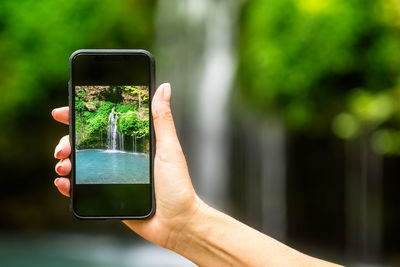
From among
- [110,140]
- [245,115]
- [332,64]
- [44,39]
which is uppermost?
[110,140]

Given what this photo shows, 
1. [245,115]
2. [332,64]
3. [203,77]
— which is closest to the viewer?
[332,64]

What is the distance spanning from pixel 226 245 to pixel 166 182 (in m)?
0.19

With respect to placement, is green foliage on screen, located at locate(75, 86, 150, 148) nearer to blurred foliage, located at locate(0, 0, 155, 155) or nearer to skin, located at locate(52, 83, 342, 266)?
skin, located at locate(52, 83, 342, 266)

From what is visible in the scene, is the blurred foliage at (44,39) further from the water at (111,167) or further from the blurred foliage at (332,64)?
the water at (111,167)

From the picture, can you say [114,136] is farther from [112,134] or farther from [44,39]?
[44,39]

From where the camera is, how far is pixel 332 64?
5.19 metres

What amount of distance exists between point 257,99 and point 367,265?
210 cm

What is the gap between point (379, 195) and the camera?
520cm

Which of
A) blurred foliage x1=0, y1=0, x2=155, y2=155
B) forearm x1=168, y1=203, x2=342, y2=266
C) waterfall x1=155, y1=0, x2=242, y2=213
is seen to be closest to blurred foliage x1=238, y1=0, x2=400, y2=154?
waterfall x1=155, y1=0, x2=242, y2=213

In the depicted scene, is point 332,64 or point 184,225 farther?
point 332,64

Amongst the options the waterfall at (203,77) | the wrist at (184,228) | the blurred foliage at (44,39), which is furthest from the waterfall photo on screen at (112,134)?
the blurred foliage at (44,39)

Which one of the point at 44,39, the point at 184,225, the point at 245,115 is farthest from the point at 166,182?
the point at 44,39

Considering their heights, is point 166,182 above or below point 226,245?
above

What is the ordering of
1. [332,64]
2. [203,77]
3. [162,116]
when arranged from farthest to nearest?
1. [203,77]
2. [332,64]
3. [162,116]
